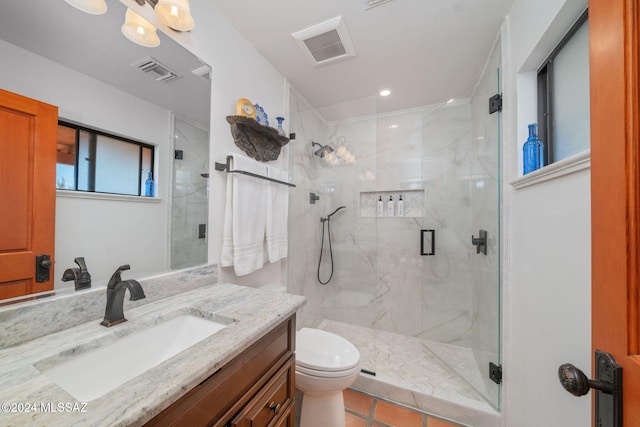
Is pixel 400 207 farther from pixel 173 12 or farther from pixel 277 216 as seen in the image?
pixel 173 12

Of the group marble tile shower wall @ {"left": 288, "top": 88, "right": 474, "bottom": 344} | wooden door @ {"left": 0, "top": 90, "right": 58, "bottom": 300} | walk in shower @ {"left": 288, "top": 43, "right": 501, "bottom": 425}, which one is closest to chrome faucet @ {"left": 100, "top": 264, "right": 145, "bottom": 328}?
wooden door @ {"left": 0, "top": 90, "right": 58, "bottom": 300}

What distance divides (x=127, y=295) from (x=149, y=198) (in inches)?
16.5

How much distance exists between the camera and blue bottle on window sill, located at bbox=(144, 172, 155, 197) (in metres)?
1.04

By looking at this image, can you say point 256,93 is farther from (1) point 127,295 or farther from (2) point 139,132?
(1) point 127,295

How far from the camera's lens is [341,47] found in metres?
1.65

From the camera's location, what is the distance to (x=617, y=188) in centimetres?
43

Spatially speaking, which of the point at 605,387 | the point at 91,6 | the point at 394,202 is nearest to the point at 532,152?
the point at 605,387

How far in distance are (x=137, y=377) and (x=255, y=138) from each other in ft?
4.70

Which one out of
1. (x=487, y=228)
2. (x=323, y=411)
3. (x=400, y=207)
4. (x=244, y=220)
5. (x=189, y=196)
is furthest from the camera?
(x=400, y=207)

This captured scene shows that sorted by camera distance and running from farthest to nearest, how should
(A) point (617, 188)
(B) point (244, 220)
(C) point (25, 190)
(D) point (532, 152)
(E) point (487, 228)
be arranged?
(E) point (487, 228) < (B) point (244, 220) < (D) point (532, 152) < (C) point (25, 190) < (A) point (617, 188)

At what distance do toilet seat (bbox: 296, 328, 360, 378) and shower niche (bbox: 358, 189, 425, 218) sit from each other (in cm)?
138

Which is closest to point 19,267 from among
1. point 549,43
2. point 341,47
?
point 341,47

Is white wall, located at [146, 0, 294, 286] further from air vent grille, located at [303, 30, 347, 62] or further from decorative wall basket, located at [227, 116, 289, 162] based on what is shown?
air vent grille, located at [303, 30, 347, 62]

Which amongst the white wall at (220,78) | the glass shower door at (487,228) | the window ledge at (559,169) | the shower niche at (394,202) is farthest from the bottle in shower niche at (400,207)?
the white wall at (220,78)
